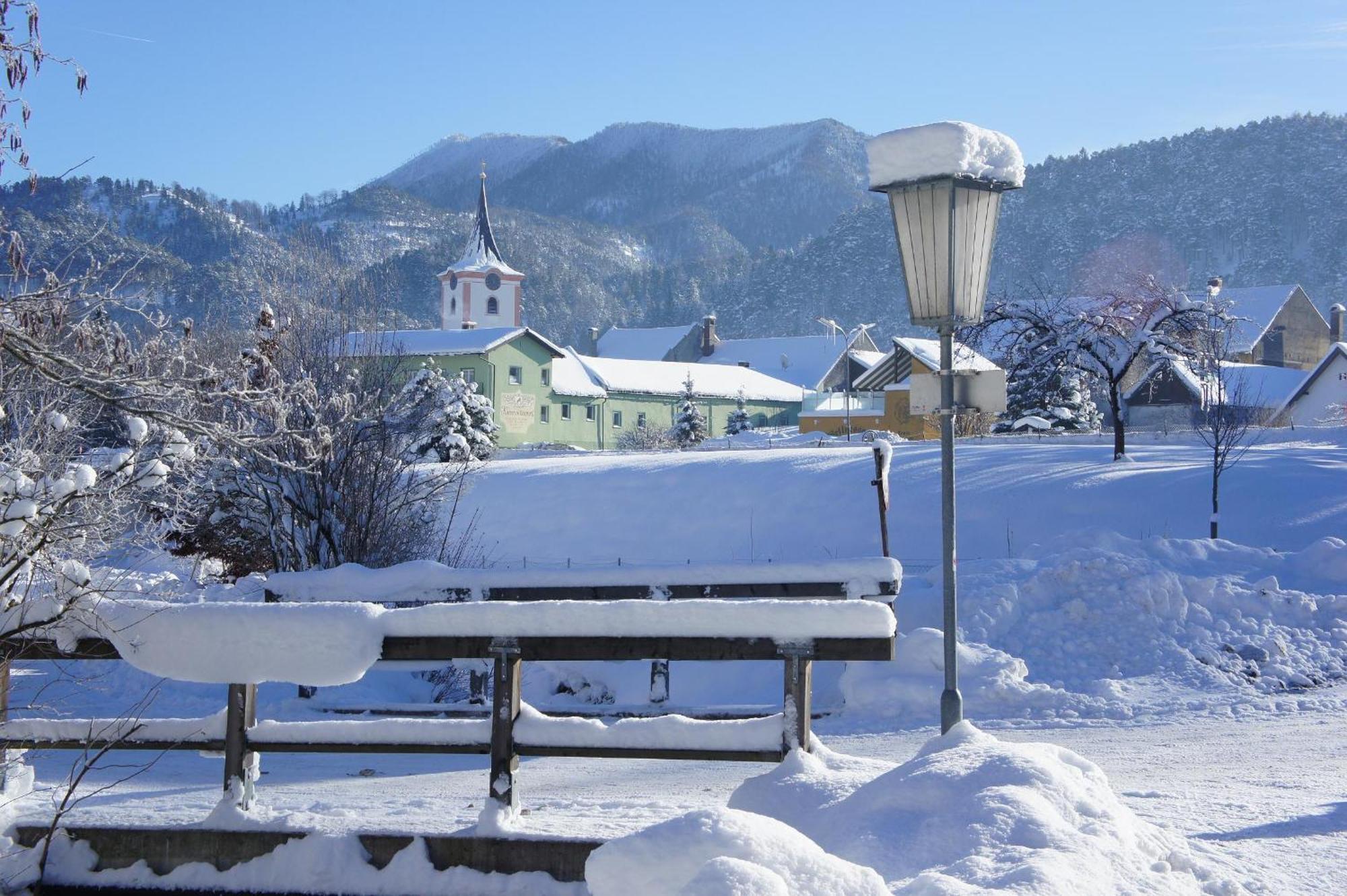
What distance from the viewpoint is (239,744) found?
573cm

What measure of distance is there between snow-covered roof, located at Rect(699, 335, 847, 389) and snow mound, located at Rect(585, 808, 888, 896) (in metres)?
85.8

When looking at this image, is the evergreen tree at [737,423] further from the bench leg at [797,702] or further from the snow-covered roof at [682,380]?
the bench leg at [797,702]

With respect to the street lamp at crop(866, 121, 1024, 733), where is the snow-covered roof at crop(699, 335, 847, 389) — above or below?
above

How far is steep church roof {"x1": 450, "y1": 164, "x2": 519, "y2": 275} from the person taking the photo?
112750 mm

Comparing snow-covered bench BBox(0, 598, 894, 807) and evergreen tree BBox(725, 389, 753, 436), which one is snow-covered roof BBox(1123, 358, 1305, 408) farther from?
snow-covered bench BBox(0, 598, 894, 807)

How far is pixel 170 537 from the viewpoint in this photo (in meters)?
18.5

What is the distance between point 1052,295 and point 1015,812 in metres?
34.6

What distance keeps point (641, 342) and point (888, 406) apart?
167 feet

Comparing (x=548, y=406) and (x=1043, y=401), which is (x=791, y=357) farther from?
(x=1043, y=401)

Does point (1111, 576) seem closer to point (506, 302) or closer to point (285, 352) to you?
point (285, 352)

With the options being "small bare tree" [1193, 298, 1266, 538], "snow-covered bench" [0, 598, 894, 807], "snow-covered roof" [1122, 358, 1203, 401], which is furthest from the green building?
"snow-covered bench" [0, 598, 894, 807]

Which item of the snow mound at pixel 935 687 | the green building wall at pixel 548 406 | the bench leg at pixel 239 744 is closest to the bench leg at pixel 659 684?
the snow mound at pixel 935 687

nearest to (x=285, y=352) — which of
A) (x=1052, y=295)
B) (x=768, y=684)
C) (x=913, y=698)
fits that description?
(x=768, y=684)

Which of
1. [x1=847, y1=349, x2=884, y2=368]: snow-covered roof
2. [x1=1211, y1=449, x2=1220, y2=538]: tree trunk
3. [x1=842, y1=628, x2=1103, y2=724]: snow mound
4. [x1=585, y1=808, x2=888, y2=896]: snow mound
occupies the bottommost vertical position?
[x1=842, y1=628, x2=1103, y2=724]: snow mound
